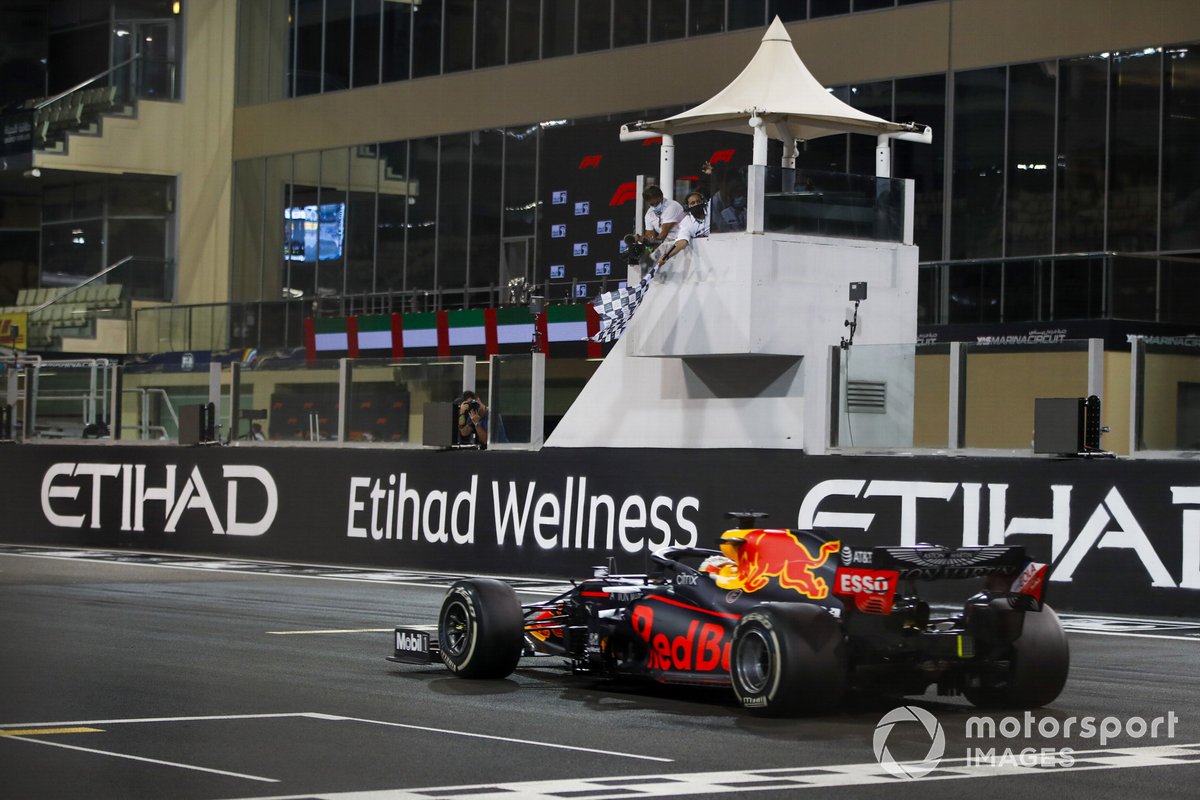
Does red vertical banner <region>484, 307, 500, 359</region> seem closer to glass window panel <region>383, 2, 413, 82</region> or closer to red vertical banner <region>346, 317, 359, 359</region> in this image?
red vertical banner <region>346, 317, 359, 359</region>

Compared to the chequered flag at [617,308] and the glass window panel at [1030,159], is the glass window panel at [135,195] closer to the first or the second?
the glass window panel at [1030,159]

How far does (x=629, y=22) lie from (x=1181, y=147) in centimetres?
1368

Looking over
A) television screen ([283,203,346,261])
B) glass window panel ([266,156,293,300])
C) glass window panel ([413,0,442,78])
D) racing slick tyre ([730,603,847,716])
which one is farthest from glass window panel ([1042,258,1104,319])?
racing slick tyre ([730,603,847,716])

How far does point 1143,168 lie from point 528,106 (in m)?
15.9

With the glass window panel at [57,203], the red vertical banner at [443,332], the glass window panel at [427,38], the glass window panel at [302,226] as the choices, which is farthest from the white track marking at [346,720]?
the glass window panel at [57,203]

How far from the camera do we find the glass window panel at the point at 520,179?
144ft

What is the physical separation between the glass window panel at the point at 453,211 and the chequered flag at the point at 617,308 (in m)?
21.0

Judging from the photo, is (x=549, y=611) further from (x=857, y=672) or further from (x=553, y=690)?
(x=857, y=672)

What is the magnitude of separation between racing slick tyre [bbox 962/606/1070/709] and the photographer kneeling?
1431cm

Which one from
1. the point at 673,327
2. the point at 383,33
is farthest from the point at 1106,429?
the point at 383,33

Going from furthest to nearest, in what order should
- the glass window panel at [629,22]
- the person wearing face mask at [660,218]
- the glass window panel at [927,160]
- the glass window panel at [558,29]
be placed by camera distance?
1. the glass window panel at [558,29]
2. the glass window panel at [629,22]
3. the glass window panel at [927,160]
4. the person wearing face mask at [660,218]

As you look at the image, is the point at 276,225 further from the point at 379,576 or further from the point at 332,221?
the point at 379,576

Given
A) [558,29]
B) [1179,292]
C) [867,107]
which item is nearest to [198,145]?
[558,29]

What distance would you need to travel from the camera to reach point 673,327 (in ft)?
78.7
